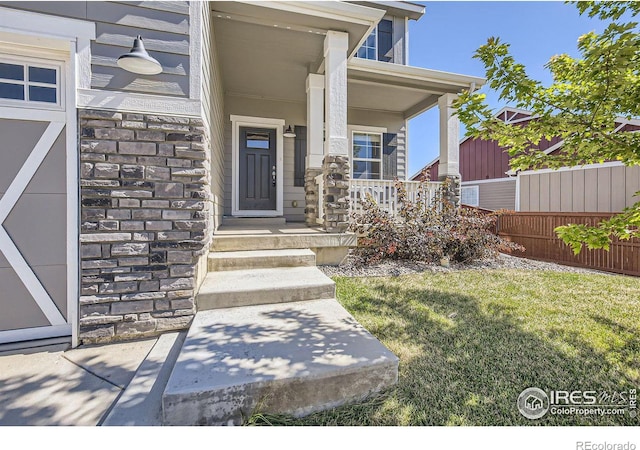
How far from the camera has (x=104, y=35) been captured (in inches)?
99.0

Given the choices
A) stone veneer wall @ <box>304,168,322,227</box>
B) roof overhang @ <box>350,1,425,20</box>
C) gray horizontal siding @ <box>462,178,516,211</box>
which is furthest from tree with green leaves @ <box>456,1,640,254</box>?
gray horizontal siding @ <box>462,178,516,211</box>

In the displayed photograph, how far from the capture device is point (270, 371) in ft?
5.74

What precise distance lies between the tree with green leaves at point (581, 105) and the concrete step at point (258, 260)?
229cm

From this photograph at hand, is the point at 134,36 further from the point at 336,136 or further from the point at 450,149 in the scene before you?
the point at 450,149

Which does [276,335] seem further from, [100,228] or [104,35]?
[104,35]

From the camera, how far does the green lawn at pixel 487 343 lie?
170 cm

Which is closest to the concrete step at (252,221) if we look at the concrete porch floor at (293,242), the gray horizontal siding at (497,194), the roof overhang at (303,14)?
the concrete porch floor at (293,242)

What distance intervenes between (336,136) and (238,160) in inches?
110

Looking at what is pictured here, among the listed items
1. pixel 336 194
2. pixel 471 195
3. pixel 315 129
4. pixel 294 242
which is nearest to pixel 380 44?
pixel 315 129

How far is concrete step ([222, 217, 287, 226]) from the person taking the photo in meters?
5.94

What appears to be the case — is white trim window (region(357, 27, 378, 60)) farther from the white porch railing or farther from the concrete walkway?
the concrete walkway

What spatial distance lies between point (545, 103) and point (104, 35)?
12.5 feet
